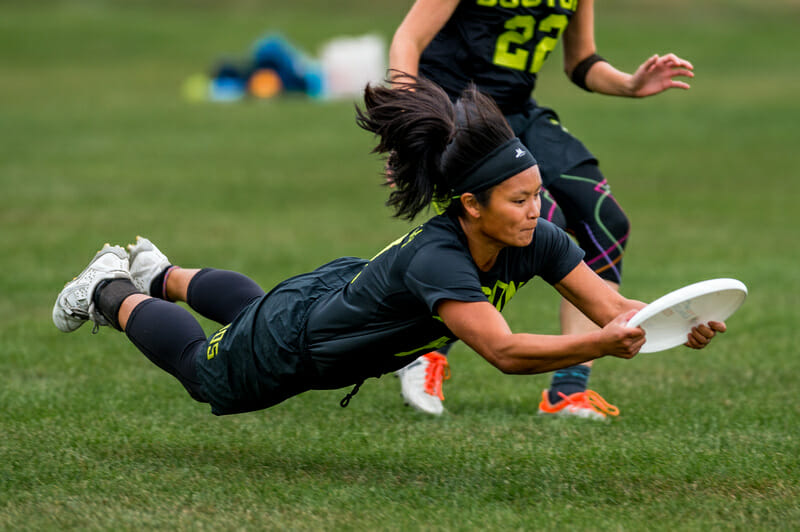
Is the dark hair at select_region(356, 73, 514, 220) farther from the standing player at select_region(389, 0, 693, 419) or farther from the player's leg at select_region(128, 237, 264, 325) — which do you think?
the standing player at select_region(389, 0, 693, 419)

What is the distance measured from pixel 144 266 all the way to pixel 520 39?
2.06m

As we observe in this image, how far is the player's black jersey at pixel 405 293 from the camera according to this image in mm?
3623

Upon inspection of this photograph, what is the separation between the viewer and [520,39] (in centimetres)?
509

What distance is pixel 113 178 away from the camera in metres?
13.7

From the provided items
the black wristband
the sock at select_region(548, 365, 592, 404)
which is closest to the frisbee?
the sock at select_region(548, 365, 592, 404)

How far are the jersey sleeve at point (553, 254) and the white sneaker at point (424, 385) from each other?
4.32 ft

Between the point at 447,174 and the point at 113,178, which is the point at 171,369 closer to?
the point at 447,174

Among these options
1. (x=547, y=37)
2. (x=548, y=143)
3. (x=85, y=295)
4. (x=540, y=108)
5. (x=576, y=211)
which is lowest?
(x=576, y=211)

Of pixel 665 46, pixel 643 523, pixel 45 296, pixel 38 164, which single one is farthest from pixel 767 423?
pixel 665 46

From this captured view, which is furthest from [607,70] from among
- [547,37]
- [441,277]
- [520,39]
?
[441,277]

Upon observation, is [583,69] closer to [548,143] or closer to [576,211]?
[548,143]

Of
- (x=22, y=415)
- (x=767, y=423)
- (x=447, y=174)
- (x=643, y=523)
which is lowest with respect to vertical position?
(x=767, y=423)

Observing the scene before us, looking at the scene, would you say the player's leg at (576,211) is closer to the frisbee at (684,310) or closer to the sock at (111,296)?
the frisbee at (684,310)

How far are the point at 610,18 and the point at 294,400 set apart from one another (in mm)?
34076
